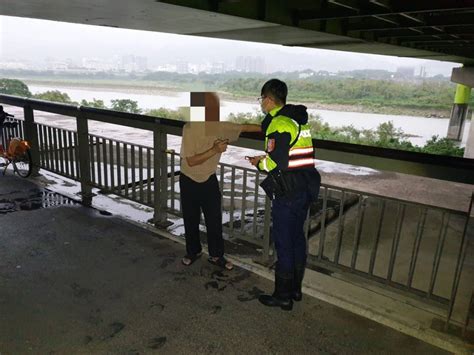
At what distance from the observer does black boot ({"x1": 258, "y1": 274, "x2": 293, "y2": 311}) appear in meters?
2.91

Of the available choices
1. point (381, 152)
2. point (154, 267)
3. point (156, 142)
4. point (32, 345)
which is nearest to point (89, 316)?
point (32, 345)

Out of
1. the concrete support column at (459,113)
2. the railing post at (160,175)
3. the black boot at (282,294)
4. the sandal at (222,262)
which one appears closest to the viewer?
the black boot at (282,294)

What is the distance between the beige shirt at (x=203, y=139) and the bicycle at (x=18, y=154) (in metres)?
3.95

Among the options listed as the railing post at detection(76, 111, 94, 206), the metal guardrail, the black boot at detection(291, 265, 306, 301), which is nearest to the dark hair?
the metal guardrail

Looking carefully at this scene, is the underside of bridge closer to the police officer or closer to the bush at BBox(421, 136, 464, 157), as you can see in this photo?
the police officer

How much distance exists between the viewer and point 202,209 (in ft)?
11.4

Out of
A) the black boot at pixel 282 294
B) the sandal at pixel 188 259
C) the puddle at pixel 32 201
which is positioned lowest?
the puddle at pixel 32 201

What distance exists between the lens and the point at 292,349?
8.19 feet

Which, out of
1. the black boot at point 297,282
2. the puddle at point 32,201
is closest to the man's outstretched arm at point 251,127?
the black boot at point 297,282

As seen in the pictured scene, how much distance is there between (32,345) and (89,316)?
41cm

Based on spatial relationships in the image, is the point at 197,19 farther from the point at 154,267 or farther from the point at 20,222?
the point at 154,267

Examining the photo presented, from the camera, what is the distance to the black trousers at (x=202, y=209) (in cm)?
337

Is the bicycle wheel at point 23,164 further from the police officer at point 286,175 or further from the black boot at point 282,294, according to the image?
the black boot at point 282,294

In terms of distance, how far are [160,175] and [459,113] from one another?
2353cm
